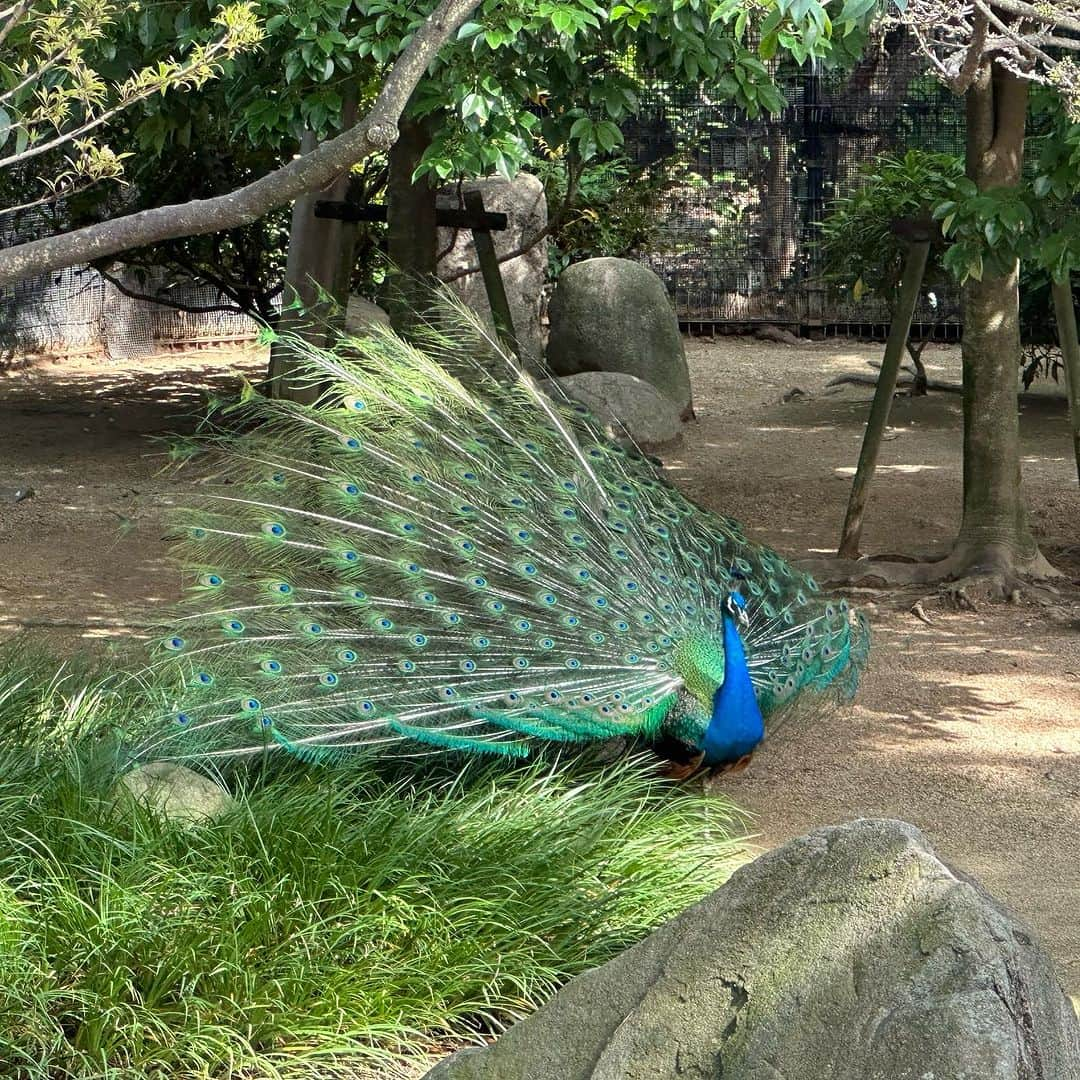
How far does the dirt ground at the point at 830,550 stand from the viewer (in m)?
4.89

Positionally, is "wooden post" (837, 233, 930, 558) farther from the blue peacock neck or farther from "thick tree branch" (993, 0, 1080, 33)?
the blue peacock neck

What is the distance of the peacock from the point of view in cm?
458

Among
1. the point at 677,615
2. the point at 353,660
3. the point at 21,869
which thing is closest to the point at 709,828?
the point at 677,615

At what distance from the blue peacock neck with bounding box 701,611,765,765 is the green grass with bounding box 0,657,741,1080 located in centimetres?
27

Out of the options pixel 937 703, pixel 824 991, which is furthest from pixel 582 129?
pixel 824 991

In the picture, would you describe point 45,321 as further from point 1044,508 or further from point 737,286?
point 1044,508

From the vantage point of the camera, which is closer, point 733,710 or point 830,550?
point 733,710

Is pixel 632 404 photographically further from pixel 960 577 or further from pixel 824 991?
pixel 824 991

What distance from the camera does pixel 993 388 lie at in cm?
734

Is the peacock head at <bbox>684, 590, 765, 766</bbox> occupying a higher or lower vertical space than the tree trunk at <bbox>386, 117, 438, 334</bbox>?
lower

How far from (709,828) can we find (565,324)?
31.2ft

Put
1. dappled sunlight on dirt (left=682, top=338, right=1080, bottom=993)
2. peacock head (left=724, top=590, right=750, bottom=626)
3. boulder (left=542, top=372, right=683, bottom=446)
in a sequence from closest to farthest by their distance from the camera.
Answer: dappled sunlight on dirt (left=682, top=338, right=1080, bottom=993) < peacock head (left=724, top=590, right=750, bottom=626) < boulder (left=542, top=372, right=683, bottom=446)

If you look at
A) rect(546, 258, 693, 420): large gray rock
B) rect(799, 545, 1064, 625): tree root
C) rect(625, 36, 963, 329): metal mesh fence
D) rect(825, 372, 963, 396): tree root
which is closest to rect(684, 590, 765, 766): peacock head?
rect(799, 545, 1064, 625): tree root

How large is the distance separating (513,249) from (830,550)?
21.1ft
